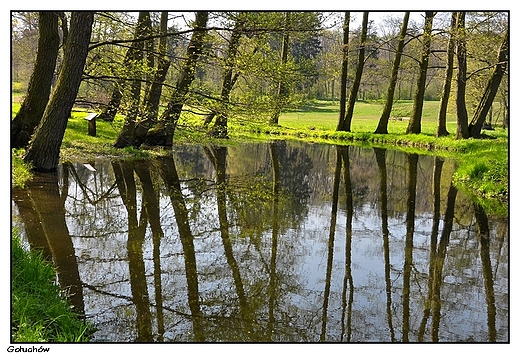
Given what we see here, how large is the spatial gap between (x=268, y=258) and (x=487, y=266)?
2.59 m

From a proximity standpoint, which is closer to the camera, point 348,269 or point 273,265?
point 348,269

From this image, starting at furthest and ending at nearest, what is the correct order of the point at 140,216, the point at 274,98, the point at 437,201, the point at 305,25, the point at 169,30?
the point at 169,30 → the point at 274,98 → the point at 305,25 → the point at 437,201 → the point at 140,216

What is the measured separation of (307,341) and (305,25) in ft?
29.6

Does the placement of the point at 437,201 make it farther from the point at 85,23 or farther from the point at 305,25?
the point at 85,23

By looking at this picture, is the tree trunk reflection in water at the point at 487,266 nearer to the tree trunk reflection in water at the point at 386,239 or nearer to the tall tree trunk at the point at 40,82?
the tree trunk reflection in water at the point at 386,239

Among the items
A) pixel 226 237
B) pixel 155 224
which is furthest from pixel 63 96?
pixel 226 237

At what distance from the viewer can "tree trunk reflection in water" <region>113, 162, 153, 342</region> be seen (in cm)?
440

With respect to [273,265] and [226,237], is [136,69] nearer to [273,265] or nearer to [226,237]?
[226,237]

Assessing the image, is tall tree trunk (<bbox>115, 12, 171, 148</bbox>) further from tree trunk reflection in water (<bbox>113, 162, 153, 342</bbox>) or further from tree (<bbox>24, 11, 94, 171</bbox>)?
tree trunk reflection in water (<bbox>113, 162, 153, 342</bbox>)

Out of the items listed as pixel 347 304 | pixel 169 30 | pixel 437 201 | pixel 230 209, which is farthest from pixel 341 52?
pixel 347 304

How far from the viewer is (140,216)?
8.16 m

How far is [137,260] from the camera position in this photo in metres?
5.96

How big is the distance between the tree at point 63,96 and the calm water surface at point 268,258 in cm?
58

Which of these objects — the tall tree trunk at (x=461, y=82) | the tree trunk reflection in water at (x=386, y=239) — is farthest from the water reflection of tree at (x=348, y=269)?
the tall tree trunk at (x=461, y=82)
